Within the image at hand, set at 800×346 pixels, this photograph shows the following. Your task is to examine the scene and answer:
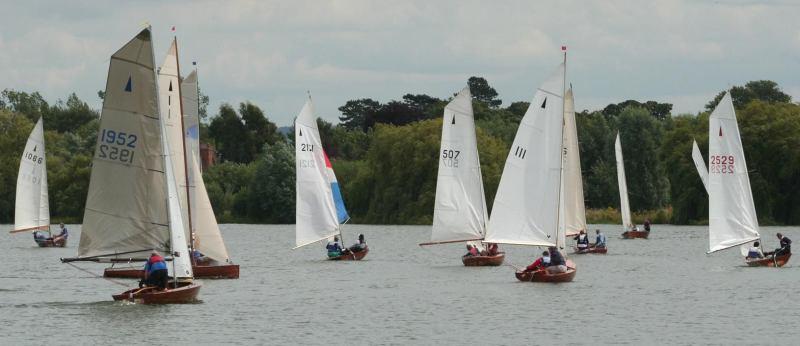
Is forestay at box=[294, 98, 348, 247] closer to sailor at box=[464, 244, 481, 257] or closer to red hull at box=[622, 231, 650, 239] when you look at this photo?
sailor at box=[464, 244, 481, 257]

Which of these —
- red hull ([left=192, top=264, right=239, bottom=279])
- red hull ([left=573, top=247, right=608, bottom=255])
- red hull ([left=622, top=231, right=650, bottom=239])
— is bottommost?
red hull ([left=192, top=264, right=239, bottom=279])

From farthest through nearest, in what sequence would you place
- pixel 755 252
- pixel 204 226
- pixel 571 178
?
pixel 571 178, pixel 755 252, pixel 204 226

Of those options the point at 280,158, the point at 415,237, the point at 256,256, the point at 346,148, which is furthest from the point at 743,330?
the point at 346,148

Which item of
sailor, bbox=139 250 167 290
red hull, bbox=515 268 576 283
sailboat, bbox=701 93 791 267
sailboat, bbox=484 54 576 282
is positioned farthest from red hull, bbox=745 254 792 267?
sailor, bbox=139 250 167 290

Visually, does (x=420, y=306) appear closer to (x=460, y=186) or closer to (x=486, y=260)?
(x=486, y=260)

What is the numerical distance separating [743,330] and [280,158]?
94.1 metres

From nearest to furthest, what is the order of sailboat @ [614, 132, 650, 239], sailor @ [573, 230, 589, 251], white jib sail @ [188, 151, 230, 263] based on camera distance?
white jib sail @ [188, 151, 230, 263] → sailor @ [573, 230, 589, 251] → sailboat @ [614, 132, 650, 239]

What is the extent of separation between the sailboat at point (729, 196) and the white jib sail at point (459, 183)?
8.87 m

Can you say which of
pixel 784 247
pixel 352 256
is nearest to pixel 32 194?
pixel 352 256

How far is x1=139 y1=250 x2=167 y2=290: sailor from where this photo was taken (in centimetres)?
3850

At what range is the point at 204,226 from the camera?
160 ft

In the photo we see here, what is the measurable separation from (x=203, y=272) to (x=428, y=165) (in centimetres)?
6593

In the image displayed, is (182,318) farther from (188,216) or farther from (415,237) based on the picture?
(415,237)

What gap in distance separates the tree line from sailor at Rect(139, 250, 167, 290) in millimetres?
68220
